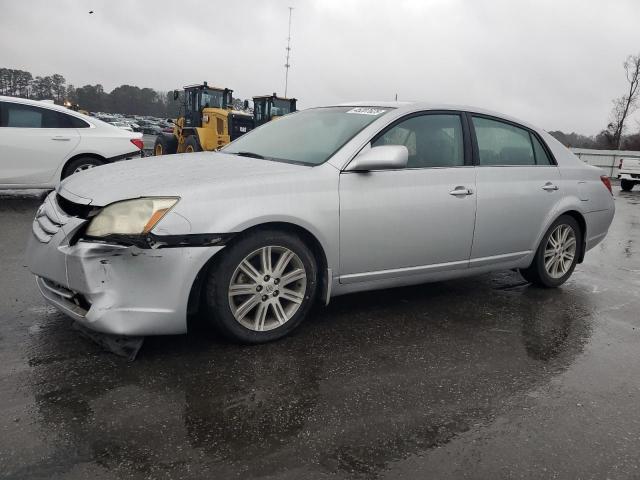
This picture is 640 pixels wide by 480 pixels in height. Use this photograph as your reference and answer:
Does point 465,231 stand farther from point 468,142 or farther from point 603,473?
point 603,473

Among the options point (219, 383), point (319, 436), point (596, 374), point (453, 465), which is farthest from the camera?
point (596, 374)

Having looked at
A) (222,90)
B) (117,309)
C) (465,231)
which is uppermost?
(222,90)

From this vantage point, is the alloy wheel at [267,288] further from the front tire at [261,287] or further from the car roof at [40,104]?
the car roof at [40,104]

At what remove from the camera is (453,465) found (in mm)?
2311

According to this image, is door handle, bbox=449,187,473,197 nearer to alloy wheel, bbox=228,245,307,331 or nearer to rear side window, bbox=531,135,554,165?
rear side window, bbox=531,135,554,165

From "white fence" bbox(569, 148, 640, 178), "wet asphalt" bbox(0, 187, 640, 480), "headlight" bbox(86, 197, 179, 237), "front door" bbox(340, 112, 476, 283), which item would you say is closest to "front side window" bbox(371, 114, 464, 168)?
"front door" bbox(340, 112, 476, 283)

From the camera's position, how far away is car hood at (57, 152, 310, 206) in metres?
3.12

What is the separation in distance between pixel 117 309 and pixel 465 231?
8.44 ft

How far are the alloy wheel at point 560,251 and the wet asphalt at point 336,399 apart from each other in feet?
2.90

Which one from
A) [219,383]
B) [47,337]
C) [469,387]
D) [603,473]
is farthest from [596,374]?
[47,337]

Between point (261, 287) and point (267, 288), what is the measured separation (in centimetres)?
4

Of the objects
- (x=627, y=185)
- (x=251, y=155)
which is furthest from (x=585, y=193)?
(x=627, y=185)

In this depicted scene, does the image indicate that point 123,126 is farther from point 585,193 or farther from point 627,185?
point 585,193

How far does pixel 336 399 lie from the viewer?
9.30ft
